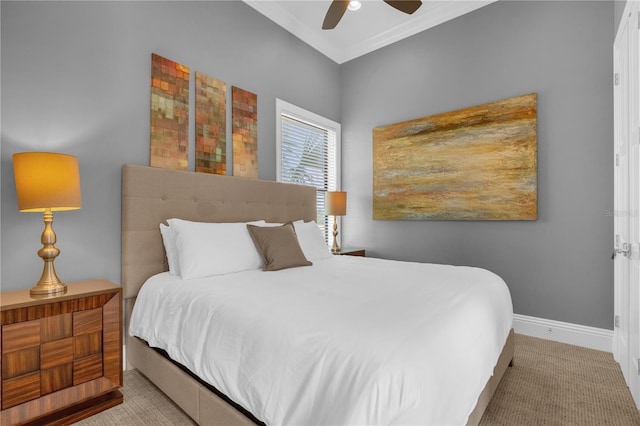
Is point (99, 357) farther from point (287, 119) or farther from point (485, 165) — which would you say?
point (485, 165)

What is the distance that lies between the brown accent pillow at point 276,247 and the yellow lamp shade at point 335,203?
133 cm

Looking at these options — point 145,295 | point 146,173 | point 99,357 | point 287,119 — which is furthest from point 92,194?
point 287,119

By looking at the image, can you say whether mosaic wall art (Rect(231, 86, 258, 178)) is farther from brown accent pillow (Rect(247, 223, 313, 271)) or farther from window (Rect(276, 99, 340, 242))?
brown accent pillow (Rect(247, 223, 313, 271))

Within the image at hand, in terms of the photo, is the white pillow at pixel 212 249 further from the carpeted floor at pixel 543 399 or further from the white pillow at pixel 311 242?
the carpeted floor at pixel 543 399

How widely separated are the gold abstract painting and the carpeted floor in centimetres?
130

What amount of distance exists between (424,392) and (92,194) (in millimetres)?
2357

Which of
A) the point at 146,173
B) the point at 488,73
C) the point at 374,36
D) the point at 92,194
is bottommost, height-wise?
the point at 92,194

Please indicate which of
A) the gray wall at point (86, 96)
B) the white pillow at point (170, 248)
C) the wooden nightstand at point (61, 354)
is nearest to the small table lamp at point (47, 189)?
the wooden nightstand at point (61, 354)

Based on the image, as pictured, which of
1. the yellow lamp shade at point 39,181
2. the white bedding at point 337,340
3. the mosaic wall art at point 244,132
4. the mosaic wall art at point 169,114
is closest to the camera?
the white bedding at point 337,340

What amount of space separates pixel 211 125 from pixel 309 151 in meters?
1.44

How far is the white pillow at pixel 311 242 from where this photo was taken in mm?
2905

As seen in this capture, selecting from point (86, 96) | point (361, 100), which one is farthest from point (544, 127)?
point (86, 96)

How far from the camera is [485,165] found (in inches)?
126

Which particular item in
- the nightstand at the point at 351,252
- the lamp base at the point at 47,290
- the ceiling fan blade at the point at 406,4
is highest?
the ceiling fan blade at the point at 406,4
